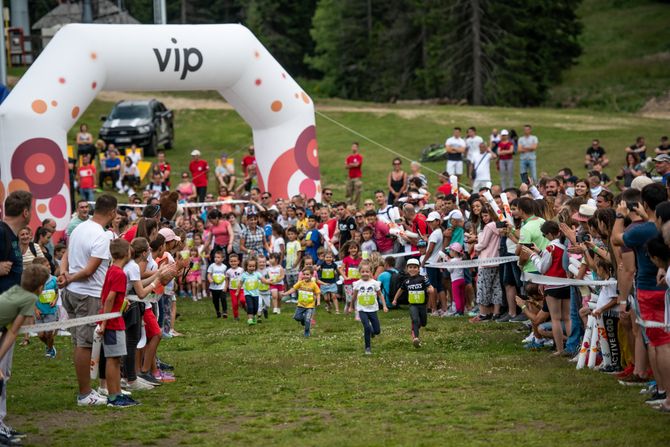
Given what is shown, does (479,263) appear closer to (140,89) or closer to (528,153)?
(140,89)

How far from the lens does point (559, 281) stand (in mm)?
12672

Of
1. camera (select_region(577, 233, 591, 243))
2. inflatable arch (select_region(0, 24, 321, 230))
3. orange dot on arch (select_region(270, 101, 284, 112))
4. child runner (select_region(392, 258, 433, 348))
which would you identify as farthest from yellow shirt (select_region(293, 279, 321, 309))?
orange dot on arch (select_region(270, 101, 284, 112))

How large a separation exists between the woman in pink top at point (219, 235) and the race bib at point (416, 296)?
24.6 feet

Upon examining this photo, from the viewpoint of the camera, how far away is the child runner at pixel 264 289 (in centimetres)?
1827

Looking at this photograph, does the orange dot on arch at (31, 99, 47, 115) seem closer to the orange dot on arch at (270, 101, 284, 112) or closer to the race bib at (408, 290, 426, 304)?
the orange dot on arch at (270, 101, 284, 112)

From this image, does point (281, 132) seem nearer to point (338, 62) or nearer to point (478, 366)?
point (478, 366)

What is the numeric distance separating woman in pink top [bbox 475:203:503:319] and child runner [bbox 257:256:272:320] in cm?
366

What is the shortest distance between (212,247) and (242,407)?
10711mm

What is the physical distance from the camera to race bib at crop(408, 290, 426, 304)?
14.3 m

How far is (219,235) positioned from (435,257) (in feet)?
16.7

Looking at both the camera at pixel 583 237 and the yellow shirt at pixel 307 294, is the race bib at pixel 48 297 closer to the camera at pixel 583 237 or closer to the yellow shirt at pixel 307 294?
the yellow shirt at pixel 307 294

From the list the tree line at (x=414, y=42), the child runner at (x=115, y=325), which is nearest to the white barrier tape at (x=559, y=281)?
the child runner at (x=115, y=325)

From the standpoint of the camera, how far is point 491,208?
16.2m

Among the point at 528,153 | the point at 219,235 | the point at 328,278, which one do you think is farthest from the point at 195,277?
the point at 528,153
